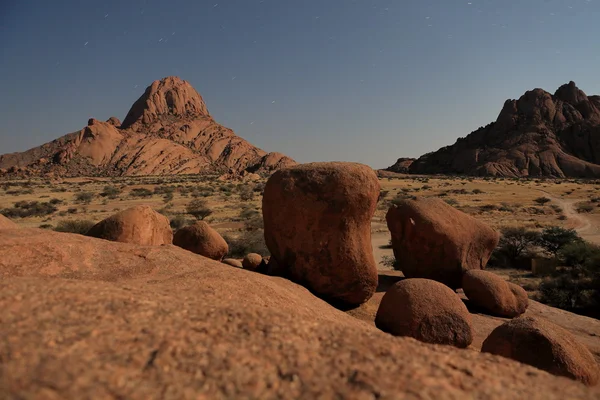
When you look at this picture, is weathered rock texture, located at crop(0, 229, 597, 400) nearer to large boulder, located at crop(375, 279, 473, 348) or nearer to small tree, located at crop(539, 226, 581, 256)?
large boulder, located at crop(375, 279, 473, 348)

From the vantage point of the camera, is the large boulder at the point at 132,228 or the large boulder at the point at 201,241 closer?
the large boulder at the point at 132,228

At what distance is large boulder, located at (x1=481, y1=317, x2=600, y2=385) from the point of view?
4.79 metres

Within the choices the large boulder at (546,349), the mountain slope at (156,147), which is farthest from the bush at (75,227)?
the mountain slope at (156,147)

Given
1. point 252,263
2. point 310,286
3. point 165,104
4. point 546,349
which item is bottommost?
point 546,349

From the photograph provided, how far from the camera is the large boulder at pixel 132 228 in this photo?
27.6 feet

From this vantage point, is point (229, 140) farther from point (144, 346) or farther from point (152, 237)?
point (144, 346)

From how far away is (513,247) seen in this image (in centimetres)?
1500

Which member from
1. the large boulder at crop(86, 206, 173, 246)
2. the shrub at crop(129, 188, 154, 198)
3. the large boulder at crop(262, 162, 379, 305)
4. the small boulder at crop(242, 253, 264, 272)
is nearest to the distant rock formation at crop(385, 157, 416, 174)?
the shrub at crop(129, 188, 154, 198)

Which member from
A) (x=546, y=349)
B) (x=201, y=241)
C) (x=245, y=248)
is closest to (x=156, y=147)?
(x=245, y=248)

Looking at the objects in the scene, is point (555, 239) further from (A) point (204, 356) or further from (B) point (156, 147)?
(B) point (156, 147)

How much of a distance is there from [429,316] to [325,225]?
259 centimetres

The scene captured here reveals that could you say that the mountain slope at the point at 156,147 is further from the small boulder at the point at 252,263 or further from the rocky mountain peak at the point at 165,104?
the small boulder at the point at 252,263

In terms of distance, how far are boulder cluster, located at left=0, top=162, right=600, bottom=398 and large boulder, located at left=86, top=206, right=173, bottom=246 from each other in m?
0.03

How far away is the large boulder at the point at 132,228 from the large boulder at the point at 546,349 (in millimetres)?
7547
